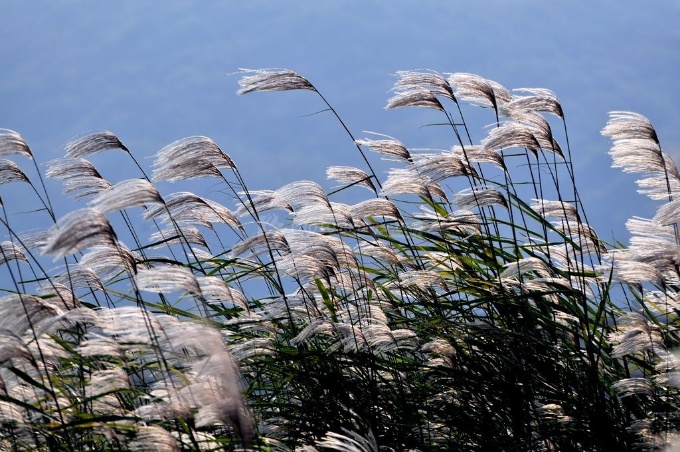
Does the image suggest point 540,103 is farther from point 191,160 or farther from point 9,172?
point 9,172

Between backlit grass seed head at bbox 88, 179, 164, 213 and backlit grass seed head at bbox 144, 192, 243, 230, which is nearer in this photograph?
backlit grass seed head at bbox 88, 179, 164, 213

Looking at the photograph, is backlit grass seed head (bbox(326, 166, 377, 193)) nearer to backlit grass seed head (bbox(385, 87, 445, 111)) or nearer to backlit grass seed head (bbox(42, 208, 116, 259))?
backlit grass seed head (bbox(385, 87, 445, 111))

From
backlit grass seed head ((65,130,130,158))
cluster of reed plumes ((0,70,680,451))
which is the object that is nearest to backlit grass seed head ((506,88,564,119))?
cluster of reed plumes ((0,70,680,451))

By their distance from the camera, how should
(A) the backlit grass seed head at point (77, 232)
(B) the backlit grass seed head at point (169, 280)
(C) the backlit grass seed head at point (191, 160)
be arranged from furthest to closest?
1. (C) the backlit grass seed head at point (191, 160)
2. (B) the backlit grass seed head at point (169, 280)
3. (A) the backlit grass seed head at point (77, 232)

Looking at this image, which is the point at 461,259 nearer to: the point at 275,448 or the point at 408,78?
the point at 408,78

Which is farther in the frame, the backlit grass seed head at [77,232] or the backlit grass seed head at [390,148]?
the backlit grass seed head at [390,148]

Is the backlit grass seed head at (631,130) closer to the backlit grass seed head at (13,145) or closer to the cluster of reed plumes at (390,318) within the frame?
the cluster of reed plumes at (390,318)

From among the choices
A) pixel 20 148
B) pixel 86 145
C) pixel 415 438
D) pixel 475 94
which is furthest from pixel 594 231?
pixel 20 148

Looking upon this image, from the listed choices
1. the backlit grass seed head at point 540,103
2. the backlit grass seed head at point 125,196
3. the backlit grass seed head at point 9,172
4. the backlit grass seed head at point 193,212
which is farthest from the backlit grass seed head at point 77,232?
the backlit grass seed head at point 540,103

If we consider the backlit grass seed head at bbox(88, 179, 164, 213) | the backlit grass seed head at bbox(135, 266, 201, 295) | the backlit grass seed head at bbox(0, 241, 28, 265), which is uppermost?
the backlit grass seed head at bbox(0, 241, 28, 265)

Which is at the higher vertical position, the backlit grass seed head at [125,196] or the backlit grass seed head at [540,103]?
the backlit grass seed head at [540,103]

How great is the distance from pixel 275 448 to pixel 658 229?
5.71 ft

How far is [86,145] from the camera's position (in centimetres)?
363

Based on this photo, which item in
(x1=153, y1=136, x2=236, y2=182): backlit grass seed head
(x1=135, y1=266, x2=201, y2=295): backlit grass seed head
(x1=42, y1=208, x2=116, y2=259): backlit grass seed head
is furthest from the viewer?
(x1=153, y1=136, x2=236, y2=182): backlit grass seed head
